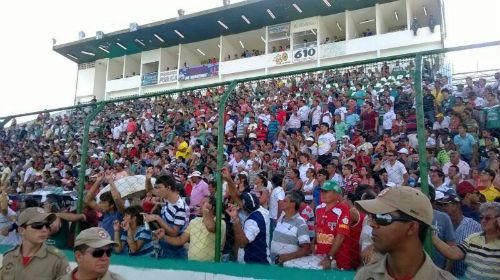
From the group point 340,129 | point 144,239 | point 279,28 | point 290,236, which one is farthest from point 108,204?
point 279,28

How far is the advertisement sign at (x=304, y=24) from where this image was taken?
23.1m

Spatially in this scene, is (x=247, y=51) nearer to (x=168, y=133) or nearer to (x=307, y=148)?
(x=168, y=133)

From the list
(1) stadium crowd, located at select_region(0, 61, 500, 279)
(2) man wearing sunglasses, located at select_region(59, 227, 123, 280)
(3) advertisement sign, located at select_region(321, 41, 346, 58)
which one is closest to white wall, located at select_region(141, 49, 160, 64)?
(3) advertisement sign, located at select_region(321, 41, 346, 58)

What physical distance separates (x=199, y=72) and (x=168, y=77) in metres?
2.23

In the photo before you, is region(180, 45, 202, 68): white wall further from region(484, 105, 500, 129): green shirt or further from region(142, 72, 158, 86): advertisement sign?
region(484, 105, 500, 129): green shirt

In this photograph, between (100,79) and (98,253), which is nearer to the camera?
(98,253)

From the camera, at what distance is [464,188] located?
5254 millimetres

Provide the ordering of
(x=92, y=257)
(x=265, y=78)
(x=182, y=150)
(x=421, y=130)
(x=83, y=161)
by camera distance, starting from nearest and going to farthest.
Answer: (x=92, y=257)
(x=421, y=130)
(x=265, y=78)
(x=83, y=161)
(x=182, y=150)

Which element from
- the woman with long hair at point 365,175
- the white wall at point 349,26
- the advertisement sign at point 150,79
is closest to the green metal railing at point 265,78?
the woman with long hair at point 365,175

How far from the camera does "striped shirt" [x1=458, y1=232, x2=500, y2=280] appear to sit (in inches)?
126

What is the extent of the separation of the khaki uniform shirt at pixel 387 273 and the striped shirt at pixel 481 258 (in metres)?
1.51

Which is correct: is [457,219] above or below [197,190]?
below

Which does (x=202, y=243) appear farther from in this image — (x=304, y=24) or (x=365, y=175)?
(x=304, y=24)

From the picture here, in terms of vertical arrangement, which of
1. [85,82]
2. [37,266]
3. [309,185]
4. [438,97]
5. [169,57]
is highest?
[169,57]
